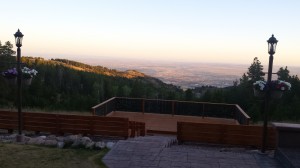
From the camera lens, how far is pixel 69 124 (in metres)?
12.6

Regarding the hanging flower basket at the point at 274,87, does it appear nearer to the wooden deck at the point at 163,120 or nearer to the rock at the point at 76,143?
the rock at the point at 76,143

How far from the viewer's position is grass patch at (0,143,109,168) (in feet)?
26.2

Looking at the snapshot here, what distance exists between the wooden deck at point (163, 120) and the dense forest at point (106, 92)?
258 centimetres

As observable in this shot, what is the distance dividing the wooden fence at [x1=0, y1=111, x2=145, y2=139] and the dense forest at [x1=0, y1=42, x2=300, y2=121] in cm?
232

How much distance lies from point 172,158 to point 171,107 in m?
10.2

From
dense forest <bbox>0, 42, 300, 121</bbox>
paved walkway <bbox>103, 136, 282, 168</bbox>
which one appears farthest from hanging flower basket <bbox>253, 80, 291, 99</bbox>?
dense forest <bbox>0, 42, 300, 121</bbox>

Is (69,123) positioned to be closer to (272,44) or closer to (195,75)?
(272,44)

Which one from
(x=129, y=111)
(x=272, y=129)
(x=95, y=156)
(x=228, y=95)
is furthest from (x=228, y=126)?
(x=228, y=95)

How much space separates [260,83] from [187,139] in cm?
308

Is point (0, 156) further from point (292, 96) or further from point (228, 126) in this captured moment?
point (292, 96)

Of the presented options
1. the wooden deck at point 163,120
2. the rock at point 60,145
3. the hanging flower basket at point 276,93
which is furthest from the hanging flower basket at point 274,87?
the wooden deck at point 163,120

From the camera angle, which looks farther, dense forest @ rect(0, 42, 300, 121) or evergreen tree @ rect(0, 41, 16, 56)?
evergreen tree @ rect(0, 41, 16, 56)

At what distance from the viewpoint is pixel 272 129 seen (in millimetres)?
11203

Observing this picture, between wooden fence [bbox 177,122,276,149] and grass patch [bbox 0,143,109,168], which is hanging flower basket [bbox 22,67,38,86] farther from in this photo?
wooden fence [bbox 177,122,276,149]
